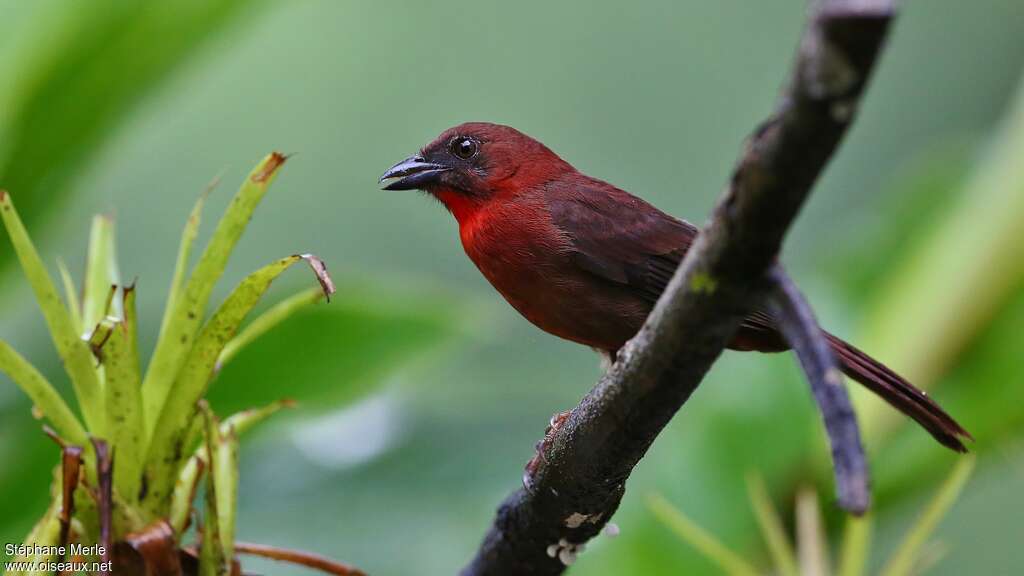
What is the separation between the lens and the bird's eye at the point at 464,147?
9.72ft

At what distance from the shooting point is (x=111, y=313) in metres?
1.94

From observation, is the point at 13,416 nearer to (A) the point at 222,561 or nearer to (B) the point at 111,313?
(B) the point at 111,313

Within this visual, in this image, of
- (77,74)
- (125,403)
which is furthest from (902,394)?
(77,74)

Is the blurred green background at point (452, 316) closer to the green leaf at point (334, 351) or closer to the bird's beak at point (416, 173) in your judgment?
the green leaf at point (334, 351)

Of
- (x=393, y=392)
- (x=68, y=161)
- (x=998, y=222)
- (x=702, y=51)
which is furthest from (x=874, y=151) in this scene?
(x=68, y=161)

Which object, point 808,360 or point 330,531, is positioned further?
point 330,531

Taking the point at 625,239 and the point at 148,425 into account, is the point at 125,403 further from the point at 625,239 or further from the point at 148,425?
the point at 625,239

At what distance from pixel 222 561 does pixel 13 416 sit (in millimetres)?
1742

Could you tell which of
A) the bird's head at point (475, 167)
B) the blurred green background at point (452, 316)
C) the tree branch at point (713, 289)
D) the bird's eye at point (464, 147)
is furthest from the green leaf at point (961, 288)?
the tree branch at point (713, 289)

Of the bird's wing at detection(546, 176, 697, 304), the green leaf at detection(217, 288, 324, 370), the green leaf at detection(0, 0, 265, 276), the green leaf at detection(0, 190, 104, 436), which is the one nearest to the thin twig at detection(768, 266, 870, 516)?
the green leaf at detection(217, 288, 324, 370)

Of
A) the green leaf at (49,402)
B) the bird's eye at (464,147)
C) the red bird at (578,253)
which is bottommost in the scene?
the green leaf at (49,402)

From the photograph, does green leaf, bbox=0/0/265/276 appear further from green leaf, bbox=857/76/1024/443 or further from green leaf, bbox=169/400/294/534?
green leaf, bbox=857/76/1024/443

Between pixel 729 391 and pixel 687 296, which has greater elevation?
pixel 687 296

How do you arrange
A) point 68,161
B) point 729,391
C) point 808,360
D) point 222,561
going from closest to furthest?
point 808,360, point 222,561, point 68,161, point 729,391
